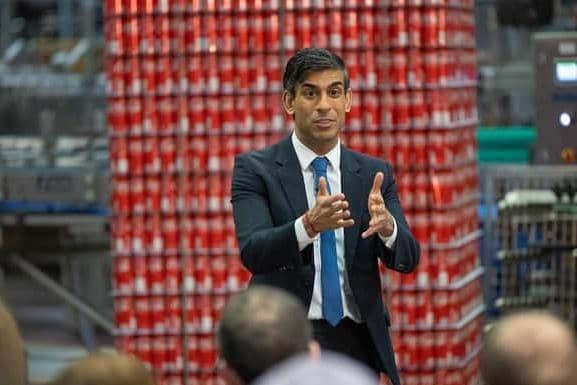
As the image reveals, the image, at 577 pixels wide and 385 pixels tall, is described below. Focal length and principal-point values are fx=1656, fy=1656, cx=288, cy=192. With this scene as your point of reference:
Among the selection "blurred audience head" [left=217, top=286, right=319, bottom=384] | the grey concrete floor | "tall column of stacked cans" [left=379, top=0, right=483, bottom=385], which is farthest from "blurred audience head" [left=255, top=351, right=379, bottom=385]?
the grey concrete floor

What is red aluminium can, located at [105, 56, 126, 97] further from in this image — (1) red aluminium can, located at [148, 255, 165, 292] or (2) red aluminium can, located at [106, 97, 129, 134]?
(1) red aluminium can, located at [148, 255, 165, 292]

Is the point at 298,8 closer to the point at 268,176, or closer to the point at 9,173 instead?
the point at 268,176

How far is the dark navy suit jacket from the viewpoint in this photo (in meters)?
5.45

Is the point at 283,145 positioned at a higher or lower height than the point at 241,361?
higher

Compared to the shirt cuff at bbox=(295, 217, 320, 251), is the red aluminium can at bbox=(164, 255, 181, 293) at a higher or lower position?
lower

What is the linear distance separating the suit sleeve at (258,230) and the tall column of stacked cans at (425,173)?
3.63m

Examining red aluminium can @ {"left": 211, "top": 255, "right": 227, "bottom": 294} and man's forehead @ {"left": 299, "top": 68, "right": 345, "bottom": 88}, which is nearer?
man's forehead @ {"left": 299, "top": 68, "right": 345, "bottom": 88}

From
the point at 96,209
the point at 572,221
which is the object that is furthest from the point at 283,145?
the point at 96,209

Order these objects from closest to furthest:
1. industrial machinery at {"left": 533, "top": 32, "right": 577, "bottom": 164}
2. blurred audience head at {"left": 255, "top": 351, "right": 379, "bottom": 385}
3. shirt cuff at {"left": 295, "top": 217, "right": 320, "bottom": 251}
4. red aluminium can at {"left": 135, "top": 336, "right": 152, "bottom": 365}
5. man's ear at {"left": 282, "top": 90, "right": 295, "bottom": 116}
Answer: blurred audience head at {"left": 255, "top": 351, "right": 379, "bottom": 385}, shirt cuff at {"left": 295, "top": 217, "right": 320, "bottom": 251}, man's ear at {"left": 282, "top": 90, "right": 295, "bottom": 116}, red aluminium can at {"left": 135, "top": 336, "right": 152, "bottom": 365}, industrial machinery at {"left": 533, "top": 32, "right": 577, "bottom": 164}

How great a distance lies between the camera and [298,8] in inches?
367

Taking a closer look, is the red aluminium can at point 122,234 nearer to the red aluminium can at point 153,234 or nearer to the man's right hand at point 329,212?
the red aluminium can at point 153,234

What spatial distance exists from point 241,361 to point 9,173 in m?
9.97

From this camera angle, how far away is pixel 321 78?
221 inches

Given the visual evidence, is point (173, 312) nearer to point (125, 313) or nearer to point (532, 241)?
point (125, 313)
